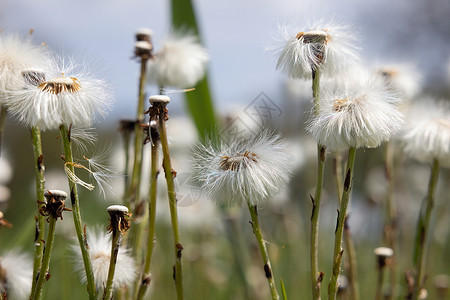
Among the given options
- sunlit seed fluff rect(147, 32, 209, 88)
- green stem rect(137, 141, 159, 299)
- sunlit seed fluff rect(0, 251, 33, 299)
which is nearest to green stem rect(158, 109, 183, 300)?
green stem rect(137, 141, 159, 299)

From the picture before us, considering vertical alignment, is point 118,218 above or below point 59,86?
below

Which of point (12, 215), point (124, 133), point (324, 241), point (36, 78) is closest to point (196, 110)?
point (124, 133)

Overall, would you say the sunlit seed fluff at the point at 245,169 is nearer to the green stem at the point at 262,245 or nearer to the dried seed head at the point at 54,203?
the green stem at the point at 262,245

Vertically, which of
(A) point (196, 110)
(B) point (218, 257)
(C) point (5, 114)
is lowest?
(B) point (218, 257)

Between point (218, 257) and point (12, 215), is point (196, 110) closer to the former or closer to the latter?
point (218, 257)

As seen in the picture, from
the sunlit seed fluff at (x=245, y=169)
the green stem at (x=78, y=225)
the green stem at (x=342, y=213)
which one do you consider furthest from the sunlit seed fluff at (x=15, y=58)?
the green stem at (x=342, y=213)

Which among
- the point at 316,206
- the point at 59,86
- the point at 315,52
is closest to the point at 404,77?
the point at 315,52

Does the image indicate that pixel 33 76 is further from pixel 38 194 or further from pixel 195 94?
pixel 195 94
